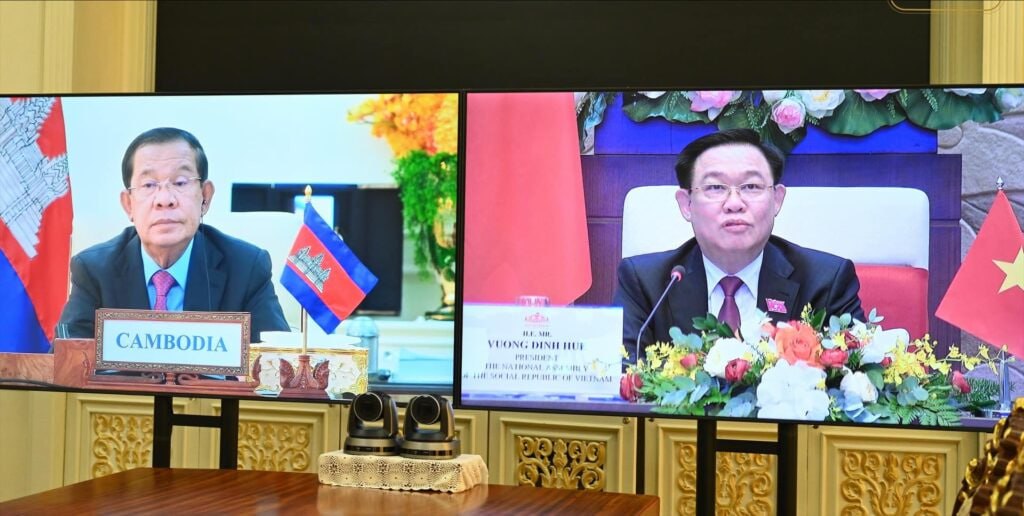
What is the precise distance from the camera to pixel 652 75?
4.02 m

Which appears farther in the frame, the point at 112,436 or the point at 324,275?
the point at 112,436

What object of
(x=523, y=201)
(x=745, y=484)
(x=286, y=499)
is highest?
(x=523, y=201)

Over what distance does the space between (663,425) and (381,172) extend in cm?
133

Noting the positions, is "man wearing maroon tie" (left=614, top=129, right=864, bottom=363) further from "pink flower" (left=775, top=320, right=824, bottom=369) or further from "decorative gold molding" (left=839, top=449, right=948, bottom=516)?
"decorative gold molding" (left=839, top=449, right=948, bottom=516)

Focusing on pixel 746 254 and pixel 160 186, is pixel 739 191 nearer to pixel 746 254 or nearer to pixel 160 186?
pixel 746 254

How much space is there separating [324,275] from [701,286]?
0.92m

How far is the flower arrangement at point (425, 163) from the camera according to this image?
313 centimetres

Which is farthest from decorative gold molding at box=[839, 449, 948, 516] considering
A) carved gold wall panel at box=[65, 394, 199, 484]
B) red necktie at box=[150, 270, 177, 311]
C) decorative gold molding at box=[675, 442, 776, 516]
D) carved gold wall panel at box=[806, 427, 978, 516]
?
carved gold wall panel at box=[65, 394, 199, 484]

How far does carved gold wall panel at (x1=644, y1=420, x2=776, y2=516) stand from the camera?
3.75 metres

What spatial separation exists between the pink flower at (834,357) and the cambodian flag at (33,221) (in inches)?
73.4

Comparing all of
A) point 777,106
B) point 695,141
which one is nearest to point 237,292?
point 695,141

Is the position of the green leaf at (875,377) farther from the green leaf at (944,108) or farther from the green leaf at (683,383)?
the green leaf at (944,108)

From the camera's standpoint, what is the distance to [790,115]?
2691mm

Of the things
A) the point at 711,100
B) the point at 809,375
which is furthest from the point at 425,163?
the point at 809,375
